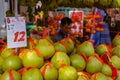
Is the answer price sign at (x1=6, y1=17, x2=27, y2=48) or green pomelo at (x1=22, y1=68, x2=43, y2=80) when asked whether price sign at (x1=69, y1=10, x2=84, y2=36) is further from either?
green pomelo at (x1=22, y1=68, x2=43, y2=80)

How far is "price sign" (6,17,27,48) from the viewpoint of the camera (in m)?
1.92

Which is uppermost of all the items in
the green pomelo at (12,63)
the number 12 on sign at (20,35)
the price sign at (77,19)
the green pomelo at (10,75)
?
the number 12 on sign at (20,35)

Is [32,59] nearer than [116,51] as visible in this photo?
Yes

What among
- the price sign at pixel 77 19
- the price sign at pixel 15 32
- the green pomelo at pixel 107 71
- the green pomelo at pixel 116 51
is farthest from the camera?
the price sign at pixel 77 19

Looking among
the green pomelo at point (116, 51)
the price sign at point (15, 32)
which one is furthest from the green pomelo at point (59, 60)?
the green pomelo at point (116, 51)

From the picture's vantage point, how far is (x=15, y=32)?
196cm

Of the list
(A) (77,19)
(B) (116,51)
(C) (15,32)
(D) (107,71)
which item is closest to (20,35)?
(C) (15,32)

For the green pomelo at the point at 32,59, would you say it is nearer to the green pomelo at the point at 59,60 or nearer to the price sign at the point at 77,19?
the green pomelo at the point at 59,60

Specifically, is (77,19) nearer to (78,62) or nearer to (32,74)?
(78,62)

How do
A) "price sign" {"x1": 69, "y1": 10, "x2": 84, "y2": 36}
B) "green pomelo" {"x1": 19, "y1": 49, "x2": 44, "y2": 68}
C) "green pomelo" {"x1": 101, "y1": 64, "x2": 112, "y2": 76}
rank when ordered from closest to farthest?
1. "green pomelo" {"x1": 19, "y1": 49, "x2": 44, "y2": 68}
2. "green pomelo" {"x1": 101, "y1": 64, "x2": 112, "y2": 76}
3. "price sign" {"x1": 69, "y1": 10, "x2": 84, "y2": 36}

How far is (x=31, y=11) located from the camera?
396cm

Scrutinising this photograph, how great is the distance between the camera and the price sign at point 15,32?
75.6 inches

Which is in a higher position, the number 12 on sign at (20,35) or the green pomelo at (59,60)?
the number 12 on sign at (20,35)

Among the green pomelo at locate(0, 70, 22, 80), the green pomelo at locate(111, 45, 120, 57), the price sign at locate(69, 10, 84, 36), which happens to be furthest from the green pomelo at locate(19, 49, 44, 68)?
the price sign at locate(69, 10, 84, 36)
